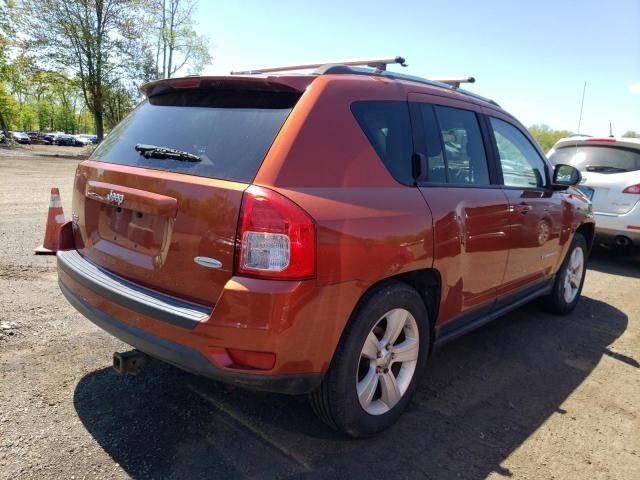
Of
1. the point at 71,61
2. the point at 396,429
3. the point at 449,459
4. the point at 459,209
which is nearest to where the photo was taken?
the point at 449,459

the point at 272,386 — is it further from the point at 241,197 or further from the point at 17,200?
the point at 17,200

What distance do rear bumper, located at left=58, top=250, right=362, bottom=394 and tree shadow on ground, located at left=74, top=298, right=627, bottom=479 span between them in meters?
0.49

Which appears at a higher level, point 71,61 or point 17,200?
point 71,61

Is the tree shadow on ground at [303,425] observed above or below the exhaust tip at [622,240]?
below

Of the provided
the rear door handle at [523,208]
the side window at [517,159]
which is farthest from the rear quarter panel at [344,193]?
the side window at [517,159]

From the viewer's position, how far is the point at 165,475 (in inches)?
91.5

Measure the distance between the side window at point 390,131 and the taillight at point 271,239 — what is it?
75 cm

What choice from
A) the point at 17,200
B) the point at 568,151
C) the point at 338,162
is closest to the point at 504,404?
the point at 338,162

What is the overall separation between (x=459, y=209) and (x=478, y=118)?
964mm

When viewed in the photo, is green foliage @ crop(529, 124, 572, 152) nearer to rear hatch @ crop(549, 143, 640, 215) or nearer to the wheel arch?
rear hatch @ crop(549, 143, 640, 215)

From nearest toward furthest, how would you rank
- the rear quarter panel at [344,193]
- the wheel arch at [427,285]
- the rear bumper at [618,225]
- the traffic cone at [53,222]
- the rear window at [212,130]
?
the rear quarter panel at [344,193], the rear window at [212,130], the wheel arch at [427,285], the traffic cone at [53,222], the rear bumper at [618,225]

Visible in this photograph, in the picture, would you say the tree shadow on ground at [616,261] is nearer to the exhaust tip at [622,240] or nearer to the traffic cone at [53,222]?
the exhaust tip at [622,240]

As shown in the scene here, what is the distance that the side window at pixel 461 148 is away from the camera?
3209mm

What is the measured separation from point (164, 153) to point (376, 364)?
1.57m
